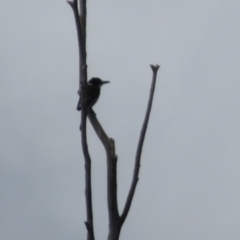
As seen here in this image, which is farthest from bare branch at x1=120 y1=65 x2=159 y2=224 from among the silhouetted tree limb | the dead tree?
the silhouetted tree limb

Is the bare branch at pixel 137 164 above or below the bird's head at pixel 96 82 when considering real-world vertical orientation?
below

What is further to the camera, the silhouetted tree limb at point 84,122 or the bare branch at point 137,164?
the bare branch at point 137,164

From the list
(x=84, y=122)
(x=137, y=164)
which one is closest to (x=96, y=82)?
(x=137, y=164)

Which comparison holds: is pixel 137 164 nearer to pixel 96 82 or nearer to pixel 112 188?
pixel 112 188

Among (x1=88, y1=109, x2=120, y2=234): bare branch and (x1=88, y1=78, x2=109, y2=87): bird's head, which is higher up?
(x1=88, y1=78, x2=109, y2=87): bird's head

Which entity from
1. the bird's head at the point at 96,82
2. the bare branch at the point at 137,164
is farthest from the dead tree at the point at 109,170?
the bird's head at the point at 96,82

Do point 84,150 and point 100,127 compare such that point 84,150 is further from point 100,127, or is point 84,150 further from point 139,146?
point 100,127

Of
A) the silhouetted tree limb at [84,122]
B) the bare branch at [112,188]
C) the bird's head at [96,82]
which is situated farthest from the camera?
the bird's head at [96,82]

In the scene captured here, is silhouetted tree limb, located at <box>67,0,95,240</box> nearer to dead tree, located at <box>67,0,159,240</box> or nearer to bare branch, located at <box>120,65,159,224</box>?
dead tree, located at <box>67,0,159,240</box>

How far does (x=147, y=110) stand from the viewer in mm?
3666

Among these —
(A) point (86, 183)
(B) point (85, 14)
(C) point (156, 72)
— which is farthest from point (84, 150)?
(B) point (85, 14)

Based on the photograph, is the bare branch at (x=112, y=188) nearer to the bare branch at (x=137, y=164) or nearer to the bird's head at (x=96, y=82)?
the bare branch at (x=137, y=164)

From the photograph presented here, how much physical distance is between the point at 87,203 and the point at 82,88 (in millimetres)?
878

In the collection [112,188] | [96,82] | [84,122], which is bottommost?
[112,188]
